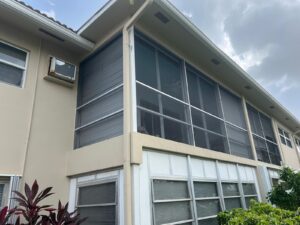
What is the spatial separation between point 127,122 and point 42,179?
2300mm

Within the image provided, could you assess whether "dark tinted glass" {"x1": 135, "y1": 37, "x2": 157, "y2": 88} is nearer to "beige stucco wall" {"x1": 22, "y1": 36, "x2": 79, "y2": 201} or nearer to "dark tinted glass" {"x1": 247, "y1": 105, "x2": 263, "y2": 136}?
"beige stucco wall" {"x1": 22, "y1": 36, "x2": 79, "y2": 201}

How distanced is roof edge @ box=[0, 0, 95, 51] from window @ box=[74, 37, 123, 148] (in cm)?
46

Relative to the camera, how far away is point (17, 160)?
180 inches

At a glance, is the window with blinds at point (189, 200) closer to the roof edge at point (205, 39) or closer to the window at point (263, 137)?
the roof edge at point (205, 39)

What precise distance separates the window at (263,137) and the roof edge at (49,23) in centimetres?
779

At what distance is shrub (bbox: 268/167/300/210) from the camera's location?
259 inches

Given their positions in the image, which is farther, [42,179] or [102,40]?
[102,40]

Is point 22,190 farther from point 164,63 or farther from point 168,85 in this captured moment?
point 164,63

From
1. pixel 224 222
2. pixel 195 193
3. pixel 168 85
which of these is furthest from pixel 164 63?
pixel 224 222

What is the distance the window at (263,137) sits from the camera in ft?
32.9

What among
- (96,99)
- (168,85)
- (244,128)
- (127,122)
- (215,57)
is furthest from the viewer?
(244,128)

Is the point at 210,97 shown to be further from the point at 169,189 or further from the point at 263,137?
the point at 263,137

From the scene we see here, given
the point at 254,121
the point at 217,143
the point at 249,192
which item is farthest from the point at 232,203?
the point at 254,121

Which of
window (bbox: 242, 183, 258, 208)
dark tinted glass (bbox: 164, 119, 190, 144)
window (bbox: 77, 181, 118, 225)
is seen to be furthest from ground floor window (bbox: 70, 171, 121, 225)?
window (bbox: 242, 183, 258, 208)
